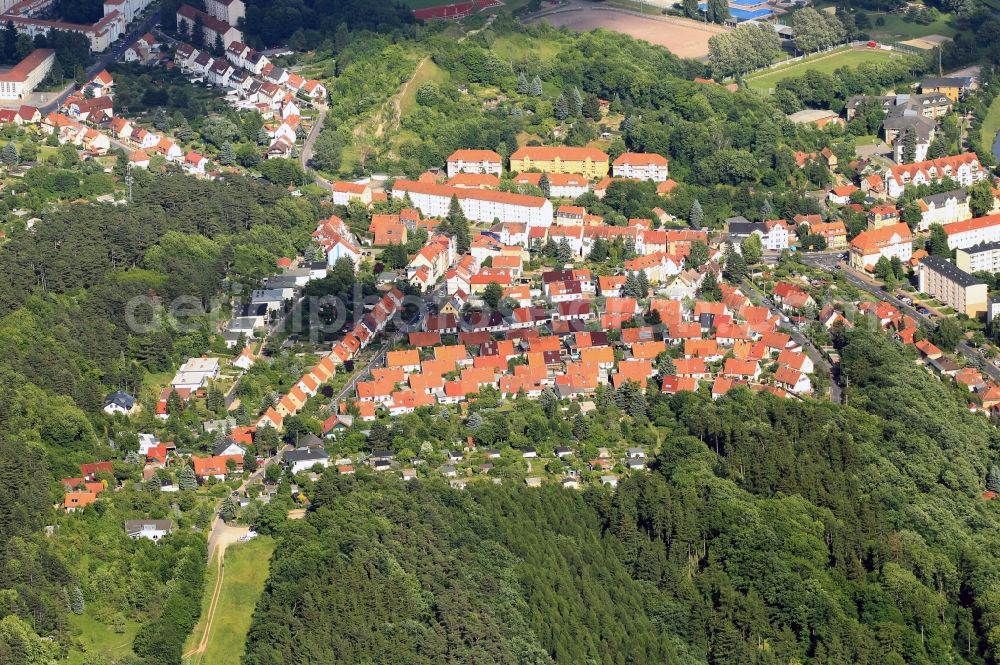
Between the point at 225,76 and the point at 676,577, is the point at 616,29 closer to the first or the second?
the point at 225,76

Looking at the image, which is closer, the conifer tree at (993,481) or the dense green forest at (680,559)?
the dense green forest at (680,559)

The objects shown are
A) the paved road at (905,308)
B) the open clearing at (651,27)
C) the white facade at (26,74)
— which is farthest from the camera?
→ the open clearing at (651,27)

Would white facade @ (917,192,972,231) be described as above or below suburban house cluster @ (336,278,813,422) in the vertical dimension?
below

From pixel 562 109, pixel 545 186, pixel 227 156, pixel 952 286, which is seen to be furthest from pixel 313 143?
pixel 952 286

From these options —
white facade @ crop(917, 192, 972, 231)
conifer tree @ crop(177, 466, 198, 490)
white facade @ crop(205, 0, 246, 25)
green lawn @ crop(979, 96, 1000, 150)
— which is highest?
conifer tree @ crop(177, 466, 198, 490)

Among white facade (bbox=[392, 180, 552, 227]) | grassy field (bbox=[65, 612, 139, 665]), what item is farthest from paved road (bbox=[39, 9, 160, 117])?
grassy field (bbox=[65, 612, 139, 665])

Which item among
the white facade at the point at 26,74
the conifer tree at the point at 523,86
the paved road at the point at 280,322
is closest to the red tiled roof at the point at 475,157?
the conifer tree at the point at 523,86

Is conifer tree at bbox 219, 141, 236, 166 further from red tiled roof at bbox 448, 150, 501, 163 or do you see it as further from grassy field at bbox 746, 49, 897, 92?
grassy field at bbox 746, 49, 897, 92

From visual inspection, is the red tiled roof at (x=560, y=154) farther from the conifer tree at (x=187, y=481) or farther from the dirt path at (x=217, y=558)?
the dirt path at (x=217, y=558)
